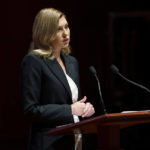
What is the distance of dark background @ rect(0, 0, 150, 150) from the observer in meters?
4.76

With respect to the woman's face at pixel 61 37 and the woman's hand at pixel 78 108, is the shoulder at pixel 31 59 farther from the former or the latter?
the woman's hand at pixel 78 108

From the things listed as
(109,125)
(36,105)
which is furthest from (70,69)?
(109,125)

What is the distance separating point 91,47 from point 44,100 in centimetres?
280

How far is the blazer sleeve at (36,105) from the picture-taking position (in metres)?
2.22

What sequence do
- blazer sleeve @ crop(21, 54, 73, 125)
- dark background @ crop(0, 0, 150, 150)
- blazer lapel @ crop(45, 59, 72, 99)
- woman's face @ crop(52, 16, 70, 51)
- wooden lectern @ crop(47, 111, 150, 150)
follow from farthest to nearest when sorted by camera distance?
dark background @ crop(0, 0, 150, 150)
woman's face @ crop(52, 16, 70, 51)
blazer lapel @ crop(45, 59, 72, 99)
blazer sleeve @ crop(21, 54, 73, 125)
wooden lectern @ crop(47, 111, 150, 150)

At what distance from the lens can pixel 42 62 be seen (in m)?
2.35

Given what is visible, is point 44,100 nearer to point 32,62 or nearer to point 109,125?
point 32,62

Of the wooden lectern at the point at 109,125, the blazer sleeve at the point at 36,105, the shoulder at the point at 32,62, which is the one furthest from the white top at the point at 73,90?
the wooden lectern at the point at 109,125

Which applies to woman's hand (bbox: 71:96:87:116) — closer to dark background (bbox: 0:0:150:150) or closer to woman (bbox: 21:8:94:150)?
woman (bbox: 21:8:94:150)

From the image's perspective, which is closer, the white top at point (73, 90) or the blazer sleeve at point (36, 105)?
the blazer sleeve at point (36, 105)

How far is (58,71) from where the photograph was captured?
7.80 ft

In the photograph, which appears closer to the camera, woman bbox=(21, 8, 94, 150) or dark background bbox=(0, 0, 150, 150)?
woman bbox=(21, 8, 94, 150)

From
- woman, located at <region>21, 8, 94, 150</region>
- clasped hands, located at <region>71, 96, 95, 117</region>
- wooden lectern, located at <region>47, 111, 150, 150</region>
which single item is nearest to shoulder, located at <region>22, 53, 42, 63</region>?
woman, located at <region>21, 8, 94, 150</region>

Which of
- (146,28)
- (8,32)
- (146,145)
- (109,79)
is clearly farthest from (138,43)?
(8,32)
